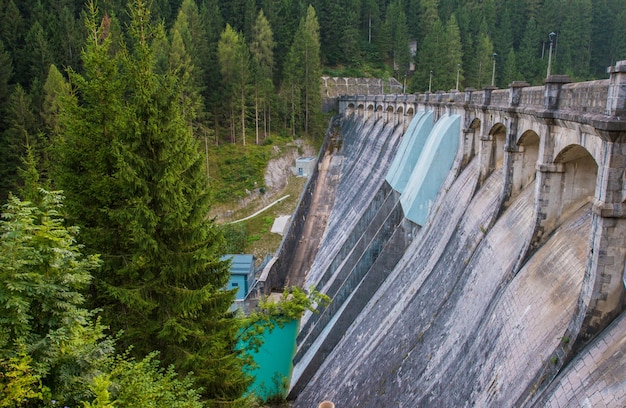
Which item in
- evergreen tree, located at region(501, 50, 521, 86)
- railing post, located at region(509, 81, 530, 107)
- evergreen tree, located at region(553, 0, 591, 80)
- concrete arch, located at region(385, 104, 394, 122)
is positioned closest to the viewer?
railing post, located at region(509, 81, 530, 107)

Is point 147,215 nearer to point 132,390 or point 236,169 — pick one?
point 132,390

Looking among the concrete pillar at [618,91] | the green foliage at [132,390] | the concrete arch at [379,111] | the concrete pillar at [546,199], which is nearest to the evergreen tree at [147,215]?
the green foliage at [132,390]

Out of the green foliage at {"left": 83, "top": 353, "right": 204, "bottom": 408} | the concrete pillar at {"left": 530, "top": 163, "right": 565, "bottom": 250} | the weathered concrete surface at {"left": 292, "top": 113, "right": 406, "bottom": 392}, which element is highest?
the concrete pillar at {"left": 530, "top": 163, "right": 565, "bottom": 250}

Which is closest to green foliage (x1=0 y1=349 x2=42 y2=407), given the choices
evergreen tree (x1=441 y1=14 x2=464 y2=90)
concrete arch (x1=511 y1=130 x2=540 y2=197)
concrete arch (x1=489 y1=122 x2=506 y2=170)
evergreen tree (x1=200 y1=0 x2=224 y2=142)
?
concrete arch (x1=511 y1=130 x2=540 y2=197)

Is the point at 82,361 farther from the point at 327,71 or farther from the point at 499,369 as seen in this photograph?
the point at 327,71

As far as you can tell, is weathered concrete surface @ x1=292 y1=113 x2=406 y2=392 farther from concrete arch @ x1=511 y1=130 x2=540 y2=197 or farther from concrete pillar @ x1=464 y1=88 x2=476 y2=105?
concrete arch @ x1=511 y1=130 x2=540 y2=197

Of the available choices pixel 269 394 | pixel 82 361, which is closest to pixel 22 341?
pixel 82 361
